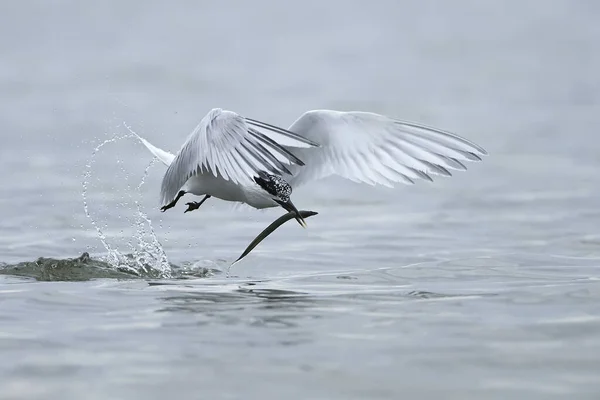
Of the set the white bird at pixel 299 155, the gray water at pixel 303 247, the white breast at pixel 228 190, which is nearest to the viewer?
the gray water at pixel 303 247

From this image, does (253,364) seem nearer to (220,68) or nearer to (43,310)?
(43,310)

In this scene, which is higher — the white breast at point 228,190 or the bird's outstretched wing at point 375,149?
the bird's outstretched wing at point 375,149

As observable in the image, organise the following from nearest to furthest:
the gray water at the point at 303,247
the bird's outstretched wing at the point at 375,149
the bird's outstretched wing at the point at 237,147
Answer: the gray water at the point at 303,247, the bird's outstretched wing at the point at 237,147, the bird's outstretched wing at the point at 375,149

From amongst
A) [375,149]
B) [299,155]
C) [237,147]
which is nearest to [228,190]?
[299,155]

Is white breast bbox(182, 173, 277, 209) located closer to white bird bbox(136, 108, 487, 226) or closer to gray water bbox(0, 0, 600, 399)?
white bird bbox(136, 108, 487, 226)

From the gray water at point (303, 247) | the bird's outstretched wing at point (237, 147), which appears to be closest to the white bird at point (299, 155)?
the bird's outstretched wing at point (237, 147)

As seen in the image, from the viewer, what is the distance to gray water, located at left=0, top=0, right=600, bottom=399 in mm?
5727

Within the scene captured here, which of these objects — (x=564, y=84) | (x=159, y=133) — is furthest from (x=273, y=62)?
(x=159, y=133)

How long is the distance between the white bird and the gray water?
632mm

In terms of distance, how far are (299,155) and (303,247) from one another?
4.72 feet

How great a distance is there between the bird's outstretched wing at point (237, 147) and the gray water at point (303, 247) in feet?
2.58

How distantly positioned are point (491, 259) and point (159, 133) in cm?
869

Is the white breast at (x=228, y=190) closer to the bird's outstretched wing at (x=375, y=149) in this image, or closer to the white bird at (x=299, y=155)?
the white bird at (x=299, y=155)

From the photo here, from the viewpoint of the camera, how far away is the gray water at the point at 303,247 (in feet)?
18.8
